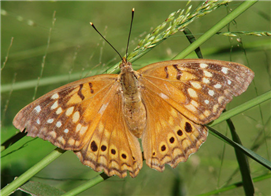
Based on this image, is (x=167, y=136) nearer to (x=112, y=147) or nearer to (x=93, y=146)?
(x=112, y=147)

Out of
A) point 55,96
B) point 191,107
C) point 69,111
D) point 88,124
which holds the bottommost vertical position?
point 191,107

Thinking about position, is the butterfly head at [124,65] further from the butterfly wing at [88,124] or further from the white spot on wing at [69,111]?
the white spot on wing at [69,111]

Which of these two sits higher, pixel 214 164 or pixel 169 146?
pixel 169 146

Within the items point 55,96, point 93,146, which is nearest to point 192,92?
point 93,146

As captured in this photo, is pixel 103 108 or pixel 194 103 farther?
pixel 103 108

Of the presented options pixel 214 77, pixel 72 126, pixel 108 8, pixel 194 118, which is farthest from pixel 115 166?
pixel 108 8

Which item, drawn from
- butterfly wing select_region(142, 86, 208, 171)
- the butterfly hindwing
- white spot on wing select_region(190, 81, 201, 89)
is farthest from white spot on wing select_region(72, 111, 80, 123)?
white spot on wing select_region(190, 81, 201, 89)

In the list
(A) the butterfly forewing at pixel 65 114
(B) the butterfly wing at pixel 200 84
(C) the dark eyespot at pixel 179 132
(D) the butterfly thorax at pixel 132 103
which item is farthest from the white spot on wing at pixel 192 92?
(A) the butterfly forewing at pixel 65 114

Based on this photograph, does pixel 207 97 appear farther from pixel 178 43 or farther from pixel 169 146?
pixel 178 43
